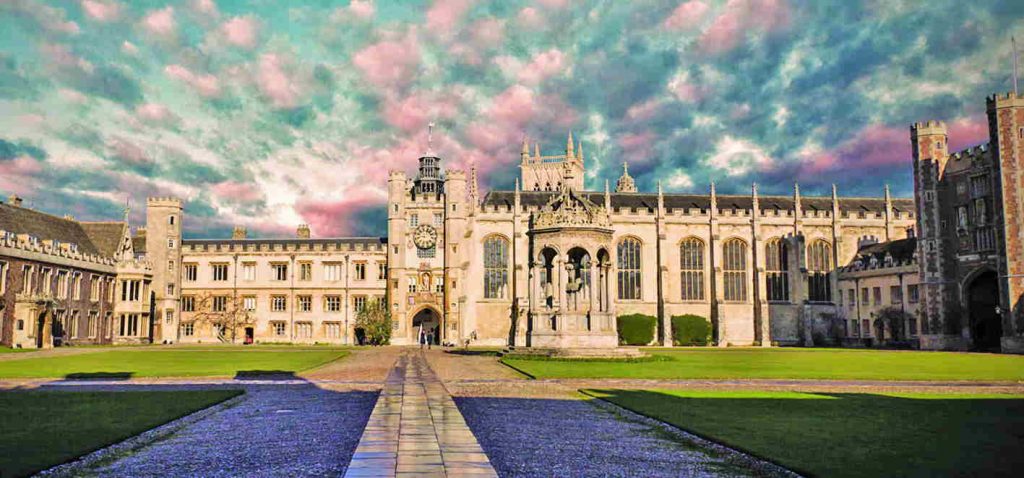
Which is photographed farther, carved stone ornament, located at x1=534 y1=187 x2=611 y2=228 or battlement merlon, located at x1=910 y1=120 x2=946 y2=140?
battlement merlon, located at x1=910 y1=120 x2=946 y2=140

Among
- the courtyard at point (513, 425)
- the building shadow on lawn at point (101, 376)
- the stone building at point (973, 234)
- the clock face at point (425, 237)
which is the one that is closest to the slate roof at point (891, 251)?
the stone building at point (973, 234)

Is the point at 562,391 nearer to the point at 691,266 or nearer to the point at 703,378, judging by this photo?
the point at 703,378

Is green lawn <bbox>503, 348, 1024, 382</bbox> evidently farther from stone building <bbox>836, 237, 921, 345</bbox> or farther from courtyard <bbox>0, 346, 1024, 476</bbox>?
stone building <bbox>836, 237, 921, 345</bbox>

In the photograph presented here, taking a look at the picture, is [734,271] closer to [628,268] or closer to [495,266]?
[628,268]

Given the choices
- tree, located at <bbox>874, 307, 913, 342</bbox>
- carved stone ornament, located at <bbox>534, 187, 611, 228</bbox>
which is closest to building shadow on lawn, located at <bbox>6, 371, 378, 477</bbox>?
carved stone ornament, located at <bbox>534, 187, 611, 228</bbox>

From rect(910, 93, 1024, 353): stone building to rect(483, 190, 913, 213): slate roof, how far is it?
1540cm

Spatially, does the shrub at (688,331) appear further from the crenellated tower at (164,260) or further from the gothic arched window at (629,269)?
the crenellated tower at (164,260)

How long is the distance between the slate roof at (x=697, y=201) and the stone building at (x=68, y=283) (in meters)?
32.1

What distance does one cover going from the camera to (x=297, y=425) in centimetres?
1453

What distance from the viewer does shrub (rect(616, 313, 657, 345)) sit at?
6656 cm

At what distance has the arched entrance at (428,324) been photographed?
70.5 m

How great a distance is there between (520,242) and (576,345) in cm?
2909

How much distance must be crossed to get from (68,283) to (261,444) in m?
57.1

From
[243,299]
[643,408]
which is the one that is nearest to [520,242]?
[243,299]
